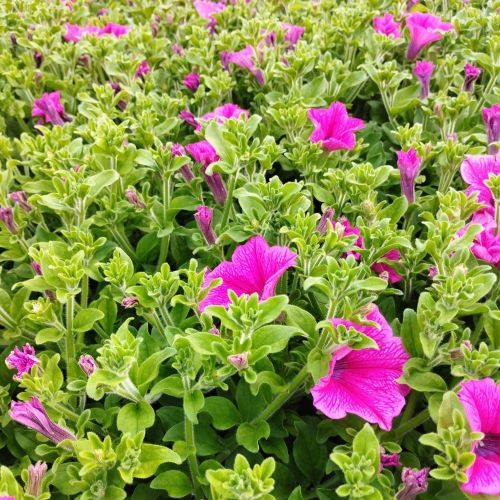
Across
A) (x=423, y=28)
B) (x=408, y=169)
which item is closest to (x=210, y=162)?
(x=408, y=169)

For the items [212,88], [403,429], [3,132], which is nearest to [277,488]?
[403,429]

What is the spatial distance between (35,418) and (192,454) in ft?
1.09

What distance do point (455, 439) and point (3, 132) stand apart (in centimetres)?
204

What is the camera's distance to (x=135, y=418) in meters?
1.16

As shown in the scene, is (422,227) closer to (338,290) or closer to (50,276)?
(338,290)

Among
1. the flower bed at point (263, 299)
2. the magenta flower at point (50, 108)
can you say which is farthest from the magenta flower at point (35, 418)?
the magenta flower at point (50, 108)

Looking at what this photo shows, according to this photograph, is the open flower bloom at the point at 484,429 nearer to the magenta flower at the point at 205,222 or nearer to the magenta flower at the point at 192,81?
the magenta flower at the point at 205,222

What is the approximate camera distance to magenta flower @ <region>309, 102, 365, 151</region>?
171cm

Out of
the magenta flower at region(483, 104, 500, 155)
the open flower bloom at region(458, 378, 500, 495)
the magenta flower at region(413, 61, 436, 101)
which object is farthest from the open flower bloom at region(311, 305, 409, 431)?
the magenta flower at region(413, 61, 436, 101)

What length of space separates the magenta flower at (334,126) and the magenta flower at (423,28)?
0.70m

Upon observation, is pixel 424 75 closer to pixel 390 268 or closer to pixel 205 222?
pixel 390 268

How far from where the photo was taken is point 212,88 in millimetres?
→ 2033

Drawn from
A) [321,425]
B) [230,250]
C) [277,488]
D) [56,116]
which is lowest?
[277,488]

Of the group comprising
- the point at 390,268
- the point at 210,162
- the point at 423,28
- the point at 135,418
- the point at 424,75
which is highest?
the point at 423,28
